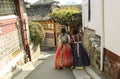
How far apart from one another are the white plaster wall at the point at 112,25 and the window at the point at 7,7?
5.51m

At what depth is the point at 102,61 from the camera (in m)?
9.38

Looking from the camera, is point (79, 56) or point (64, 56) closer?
point (79, 56)

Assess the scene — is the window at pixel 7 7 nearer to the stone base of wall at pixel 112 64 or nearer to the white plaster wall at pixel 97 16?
the white plaster wall at pixel 97 16

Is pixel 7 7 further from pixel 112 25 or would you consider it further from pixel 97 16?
pixel 112 25

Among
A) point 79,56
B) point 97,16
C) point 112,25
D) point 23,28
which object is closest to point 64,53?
point 79,56

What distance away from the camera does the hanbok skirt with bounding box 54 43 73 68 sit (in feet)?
40.4

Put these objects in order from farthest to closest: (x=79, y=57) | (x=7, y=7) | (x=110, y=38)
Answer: (x=7, y=7) < (x=79, y=57) < (x=110, y=38)

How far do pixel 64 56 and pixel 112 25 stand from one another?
15.0ft

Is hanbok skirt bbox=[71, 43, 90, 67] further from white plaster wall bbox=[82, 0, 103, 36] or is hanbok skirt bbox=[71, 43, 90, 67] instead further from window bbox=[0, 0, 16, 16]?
window bbox=[0, 0, 16, 16]

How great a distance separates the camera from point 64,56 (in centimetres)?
1234

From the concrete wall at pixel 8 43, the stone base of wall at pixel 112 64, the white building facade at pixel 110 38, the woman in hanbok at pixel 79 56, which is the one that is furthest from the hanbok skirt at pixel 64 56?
the stone base of wall at pixel 112 64

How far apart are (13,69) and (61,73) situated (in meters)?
2.47

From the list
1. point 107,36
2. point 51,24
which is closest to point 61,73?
point 107,36

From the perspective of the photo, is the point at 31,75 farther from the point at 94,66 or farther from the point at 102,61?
the point at 102,61
